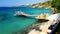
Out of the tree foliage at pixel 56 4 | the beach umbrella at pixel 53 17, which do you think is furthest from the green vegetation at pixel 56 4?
the beach umbrella at pixel 53 17

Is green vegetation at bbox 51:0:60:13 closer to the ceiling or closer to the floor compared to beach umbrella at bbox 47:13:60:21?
closer to the ceiling

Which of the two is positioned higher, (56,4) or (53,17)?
(56,4)

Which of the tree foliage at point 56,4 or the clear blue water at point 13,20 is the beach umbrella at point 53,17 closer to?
the clear blue water at point 13,20

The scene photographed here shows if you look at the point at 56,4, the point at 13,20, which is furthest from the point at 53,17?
the point at 13,20

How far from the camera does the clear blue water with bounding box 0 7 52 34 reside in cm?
274

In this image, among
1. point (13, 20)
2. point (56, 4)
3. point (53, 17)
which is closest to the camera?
point (13, 20)

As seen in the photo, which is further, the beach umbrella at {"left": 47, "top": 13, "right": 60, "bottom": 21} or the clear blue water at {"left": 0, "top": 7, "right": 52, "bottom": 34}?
the beach umbrella at {"left": 47, "top": 13, "right": 60, "bottom": 21}

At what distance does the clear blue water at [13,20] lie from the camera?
9.00ft

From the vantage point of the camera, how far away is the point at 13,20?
2844 mm

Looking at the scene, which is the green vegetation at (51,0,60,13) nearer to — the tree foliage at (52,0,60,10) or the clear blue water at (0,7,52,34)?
the tree foliage at (52,0,60,10)

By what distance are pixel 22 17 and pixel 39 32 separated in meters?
0.50

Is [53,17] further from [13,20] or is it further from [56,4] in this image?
[13,20]

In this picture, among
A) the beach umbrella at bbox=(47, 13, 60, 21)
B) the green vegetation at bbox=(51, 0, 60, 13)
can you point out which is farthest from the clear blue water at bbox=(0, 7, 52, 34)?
the green vegetation at bbox=(51, 0, 60, 13)

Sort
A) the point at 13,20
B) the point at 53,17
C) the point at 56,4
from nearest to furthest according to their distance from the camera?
the point at 13,20 < the point at 53,17 < the point at 56,4
